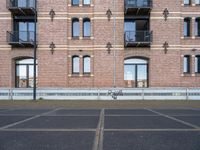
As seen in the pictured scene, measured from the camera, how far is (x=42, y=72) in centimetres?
2566

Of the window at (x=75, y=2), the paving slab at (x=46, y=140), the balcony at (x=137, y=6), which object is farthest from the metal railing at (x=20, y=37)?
the paving slab at (x=46, y=140)

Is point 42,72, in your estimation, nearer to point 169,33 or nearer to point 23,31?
point 23,31

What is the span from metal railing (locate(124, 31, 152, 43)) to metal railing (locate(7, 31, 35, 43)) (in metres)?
8.68

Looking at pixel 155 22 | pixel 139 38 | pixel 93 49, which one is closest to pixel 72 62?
pixel 93 49

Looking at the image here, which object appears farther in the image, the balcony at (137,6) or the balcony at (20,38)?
the balcony at (20,38)

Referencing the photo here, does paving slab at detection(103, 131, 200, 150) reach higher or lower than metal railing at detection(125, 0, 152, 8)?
lower

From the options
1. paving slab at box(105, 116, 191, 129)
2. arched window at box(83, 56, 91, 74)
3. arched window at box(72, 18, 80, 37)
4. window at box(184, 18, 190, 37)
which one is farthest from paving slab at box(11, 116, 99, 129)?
window at box(184, 18, 190, 37)

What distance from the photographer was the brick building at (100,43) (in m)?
25.5

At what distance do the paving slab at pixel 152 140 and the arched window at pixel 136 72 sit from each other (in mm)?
19347

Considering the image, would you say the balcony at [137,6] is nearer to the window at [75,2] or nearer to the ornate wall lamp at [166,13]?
the ornate wall lamp at [166,13]

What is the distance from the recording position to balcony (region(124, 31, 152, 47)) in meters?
25.0

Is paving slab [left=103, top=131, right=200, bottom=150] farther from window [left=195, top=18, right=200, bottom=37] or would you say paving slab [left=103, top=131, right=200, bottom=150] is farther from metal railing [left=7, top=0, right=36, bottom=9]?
window [left=195, top=18, right=200, bottom=37]

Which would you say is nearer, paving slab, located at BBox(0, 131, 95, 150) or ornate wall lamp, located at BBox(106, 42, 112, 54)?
paving slab, located at BBox(0, 131, 95, 150)

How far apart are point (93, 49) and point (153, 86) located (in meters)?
6.51
